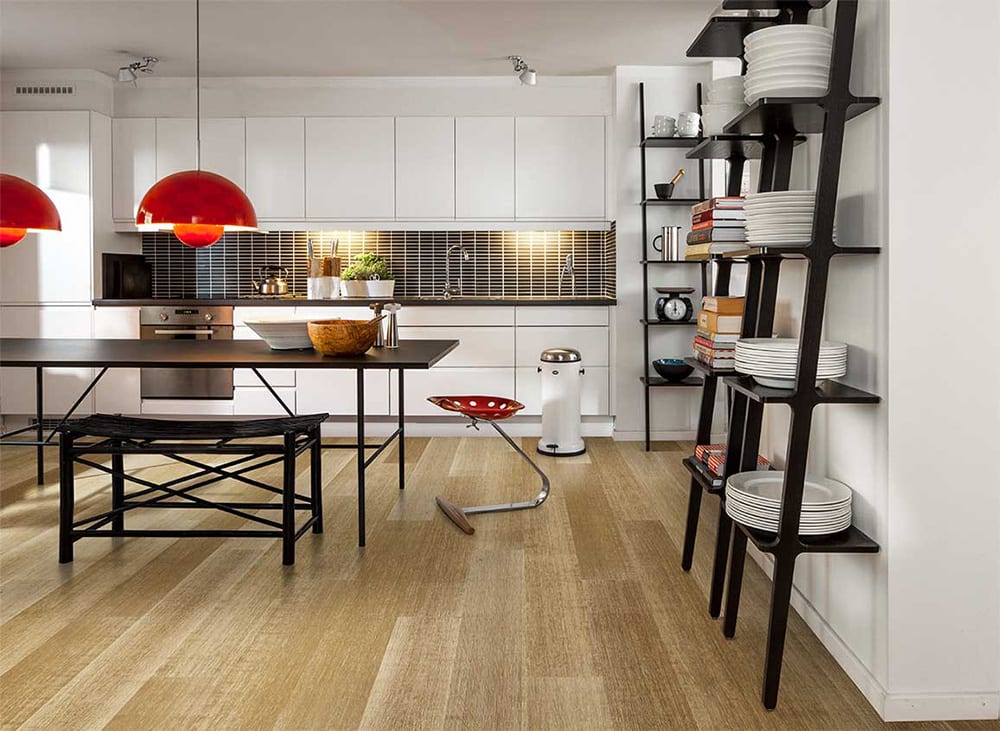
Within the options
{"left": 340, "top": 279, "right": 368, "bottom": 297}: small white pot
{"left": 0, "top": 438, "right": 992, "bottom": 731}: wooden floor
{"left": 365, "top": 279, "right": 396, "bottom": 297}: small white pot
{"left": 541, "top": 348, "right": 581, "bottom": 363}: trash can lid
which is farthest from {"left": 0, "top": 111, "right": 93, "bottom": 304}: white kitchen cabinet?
{"left": 541, "top": 348, "right": 581, "bottom": 363}: trash can lid

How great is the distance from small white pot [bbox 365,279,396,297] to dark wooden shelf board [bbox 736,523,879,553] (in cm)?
443

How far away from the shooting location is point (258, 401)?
6.27 meters

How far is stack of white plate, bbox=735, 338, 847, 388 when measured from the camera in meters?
2.34

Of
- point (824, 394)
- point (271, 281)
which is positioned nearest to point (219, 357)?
point (824, 394)

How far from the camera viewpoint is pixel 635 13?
4844 mm

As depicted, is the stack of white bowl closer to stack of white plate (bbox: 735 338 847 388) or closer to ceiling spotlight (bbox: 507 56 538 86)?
stack of white plate (bbox: 735 338 847 388)

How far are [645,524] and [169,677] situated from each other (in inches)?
85.9

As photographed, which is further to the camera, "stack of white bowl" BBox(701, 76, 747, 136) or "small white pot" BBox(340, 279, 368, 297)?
"small white pot" BBox(340, 279, 368, 297)

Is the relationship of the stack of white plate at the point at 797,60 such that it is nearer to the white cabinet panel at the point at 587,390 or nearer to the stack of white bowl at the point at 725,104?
the stack of white bowl at the point at 725,104

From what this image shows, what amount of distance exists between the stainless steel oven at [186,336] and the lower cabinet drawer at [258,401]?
2.8 inches

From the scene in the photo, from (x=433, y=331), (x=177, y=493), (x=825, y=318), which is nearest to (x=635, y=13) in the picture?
(x=433, y=331)

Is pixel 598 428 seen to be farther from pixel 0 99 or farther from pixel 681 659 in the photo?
pixel 0 99

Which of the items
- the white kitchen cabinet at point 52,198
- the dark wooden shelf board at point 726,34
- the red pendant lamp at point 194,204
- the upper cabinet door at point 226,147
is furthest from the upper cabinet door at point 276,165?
the dark wooden shelf board at point 726,34

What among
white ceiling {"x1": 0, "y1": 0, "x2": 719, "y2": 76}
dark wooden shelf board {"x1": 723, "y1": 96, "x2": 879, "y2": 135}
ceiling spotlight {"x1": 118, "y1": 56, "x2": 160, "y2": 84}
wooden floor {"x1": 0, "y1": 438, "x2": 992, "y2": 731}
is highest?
white ceiling {"x1": 0, "y1": 0, "x2": 719, "y2": 76}
